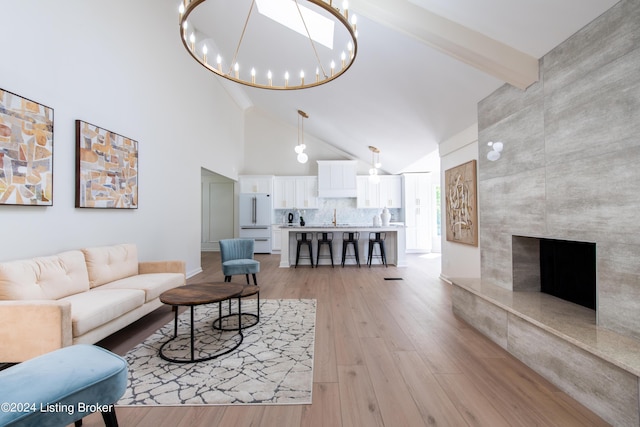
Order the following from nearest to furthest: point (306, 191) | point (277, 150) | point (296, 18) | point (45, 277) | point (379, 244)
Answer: point (45, 277)
point (296, 18)
point (379, 244)
point (306, 191)
point (277, 150)

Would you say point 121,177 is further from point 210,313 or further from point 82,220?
point 210,313

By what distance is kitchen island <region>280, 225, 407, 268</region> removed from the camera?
6.15m

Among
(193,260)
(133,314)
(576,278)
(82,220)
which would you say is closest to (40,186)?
(82,220)

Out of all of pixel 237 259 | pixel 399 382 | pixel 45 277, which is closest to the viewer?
pixel 399 382

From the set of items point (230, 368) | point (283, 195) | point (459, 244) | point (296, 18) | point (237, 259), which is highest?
point (296, 18)

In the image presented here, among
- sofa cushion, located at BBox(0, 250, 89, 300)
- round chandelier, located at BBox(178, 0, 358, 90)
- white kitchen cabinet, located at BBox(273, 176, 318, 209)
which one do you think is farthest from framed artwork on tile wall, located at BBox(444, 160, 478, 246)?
white kitchen cabinet, located at BBox(273, 176, 318, 209)

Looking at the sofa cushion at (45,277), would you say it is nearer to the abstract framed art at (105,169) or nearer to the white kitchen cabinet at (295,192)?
the abstract framed art at (105,169)

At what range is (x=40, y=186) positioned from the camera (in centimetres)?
243

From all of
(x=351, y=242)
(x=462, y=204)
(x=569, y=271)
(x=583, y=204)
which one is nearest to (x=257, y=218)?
(x=351, y=242)

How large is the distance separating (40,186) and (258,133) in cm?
697

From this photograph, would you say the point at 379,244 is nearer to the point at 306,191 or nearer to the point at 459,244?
the point at 459,244

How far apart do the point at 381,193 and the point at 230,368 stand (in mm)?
7149

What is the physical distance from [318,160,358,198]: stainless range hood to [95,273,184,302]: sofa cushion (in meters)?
5.66

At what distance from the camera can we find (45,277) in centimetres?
226
